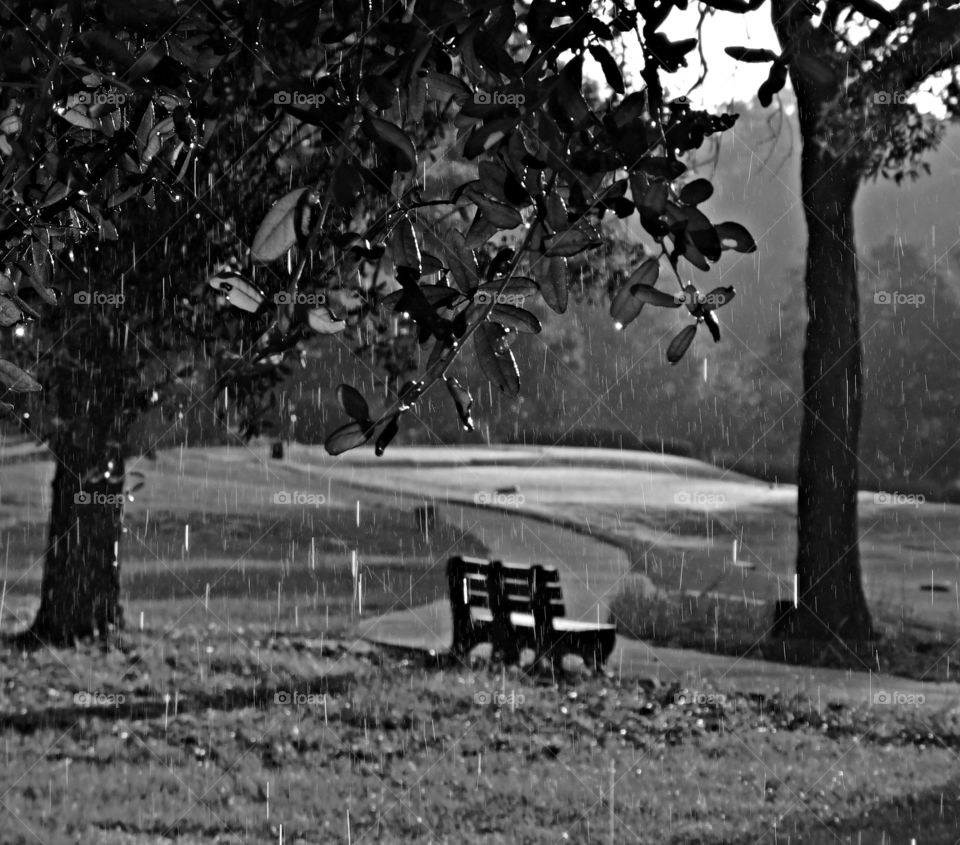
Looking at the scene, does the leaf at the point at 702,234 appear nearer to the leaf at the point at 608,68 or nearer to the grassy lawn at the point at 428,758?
the leaf at the point at 608,68

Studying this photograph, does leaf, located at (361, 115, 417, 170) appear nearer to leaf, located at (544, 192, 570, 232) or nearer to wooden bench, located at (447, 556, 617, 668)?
leaf, located at (544, 192, 570, 232)

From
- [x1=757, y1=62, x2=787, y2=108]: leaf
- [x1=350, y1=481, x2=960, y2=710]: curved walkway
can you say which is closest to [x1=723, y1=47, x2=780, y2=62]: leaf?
[x1=757, y1=62, x2=787, y2=108]: leaf

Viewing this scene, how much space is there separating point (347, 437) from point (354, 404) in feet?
0.07

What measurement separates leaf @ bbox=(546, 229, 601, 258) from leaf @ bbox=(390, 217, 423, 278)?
0.08m

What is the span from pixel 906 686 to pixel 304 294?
4.12 metres

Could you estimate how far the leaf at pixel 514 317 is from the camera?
0.67 meters

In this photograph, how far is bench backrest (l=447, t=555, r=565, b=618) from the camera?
407cm

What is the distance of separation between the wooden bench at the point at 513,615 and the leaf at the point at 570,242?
3445 millimetres

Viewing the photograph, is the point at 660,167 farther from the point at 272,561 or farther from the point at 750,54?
the point at 272,561

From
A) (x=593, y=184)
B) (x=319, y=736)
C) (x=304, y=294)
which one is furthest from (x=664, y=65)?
(x=319, y=736)

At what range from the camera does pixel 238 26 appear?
2.50 ft

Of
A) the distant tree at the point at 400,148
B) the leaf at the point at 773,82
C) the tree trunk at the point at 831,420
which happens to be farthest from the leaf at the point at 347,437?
the tree trunk at the point at 831,420

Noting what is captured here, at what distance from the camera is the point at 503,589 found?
13.5ft

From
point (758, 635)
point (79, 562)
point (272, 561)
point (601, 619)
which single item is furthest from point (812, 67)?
point (272, 561)
